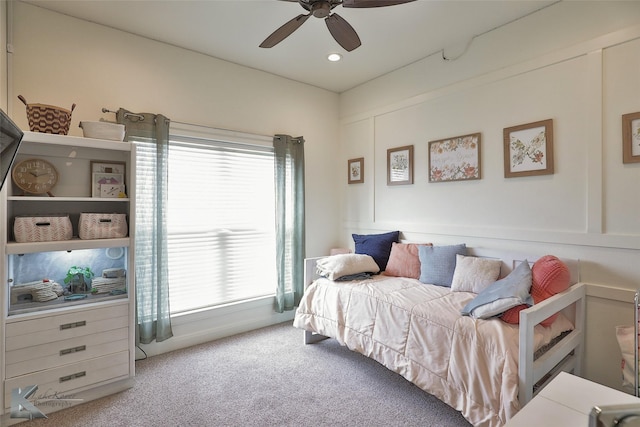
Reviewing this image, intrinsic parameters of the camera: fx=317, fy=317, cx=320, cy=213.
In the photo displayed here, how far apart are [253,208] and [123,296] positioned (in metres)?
1.52

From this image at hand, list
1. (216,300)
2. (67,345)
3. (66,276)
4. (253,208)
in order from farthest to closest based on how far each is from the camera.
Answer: (253,208), (216,300), (66,276), (67,345)

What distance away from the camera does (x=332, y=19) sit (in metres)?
1.95

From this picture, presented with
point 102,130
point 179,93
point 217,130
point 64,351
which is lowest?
point 64,351

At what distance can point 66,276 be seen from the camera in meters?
2.33

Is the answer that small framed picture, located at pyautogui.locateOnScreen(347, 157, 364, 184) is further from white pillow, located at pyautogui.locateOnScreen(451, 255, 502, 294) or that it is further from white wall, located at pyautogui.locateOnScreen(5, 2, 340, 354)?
white pillow, located at pyautogui.locateOnScreen(451, 255, 502, 294)

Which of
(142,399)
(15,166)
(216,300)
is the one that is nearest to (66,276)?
(15,166)

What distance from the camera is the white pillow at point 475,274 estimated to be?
2.46 m

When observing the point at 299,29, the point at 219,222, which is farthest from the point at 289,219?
the point at 299,29

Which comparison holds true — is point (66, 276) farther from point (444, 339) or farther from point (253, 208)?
point (444, 339)

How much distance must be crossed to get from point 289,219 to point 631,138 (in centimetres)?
290

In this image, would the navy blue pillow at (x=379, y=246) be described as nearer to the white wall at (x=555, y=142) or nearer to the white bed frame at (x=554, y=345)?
the white wall at (x=555, y=142)

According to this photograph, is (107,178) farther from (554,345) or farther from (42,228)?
(554,345)

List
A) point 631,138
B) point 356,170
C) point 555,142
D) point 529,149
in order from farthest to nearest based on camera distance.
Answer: point 356,170, point 529,149, point 555,142, point 631,138

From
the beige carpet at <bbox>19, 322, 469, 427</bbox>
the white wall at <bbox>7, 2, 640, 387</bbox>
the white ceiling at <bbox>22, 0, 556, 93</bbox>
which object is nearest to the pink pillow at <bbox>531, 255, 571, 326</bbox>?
the white wall at <bbox>7, 2, 640, 387</bbox>
